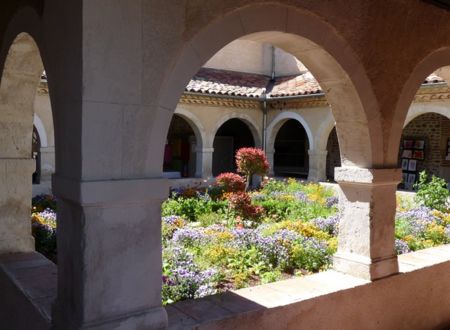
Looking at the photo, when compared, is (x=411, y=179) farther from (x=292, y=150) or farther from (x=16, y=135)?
(x=16, y=135)

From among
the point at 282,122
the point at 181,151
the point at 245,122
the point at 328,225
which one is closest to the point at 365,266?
the point at 328,225

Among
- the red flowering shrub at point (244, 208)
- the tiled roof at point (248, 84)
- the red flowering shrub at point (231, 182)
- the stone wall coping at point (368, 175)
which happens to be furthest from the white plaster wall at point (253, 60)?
the stone wall coping at point (368, 175)

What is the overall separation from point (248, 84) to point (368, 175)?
11463 millimetres

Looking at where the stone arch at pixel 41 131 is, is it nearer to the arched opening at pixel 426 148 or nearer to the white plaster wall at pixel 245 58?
the white plaster wall at pixel 245 58

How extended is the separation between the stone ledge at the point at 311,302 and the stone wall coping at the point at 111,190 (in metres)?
0.83

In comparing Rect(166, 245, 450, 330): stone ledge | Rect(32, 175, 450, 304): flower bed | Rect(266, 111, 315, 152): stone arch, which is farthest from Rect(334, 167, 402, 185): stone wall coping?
Rect(266, 111, 315, 152): stone arch

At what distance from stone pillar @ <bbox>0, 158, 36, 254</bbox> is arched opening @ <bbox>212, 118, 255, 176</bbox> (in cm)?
1271

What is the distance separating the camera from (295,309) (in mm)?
2971

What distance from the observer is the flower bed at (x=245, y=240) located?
396 centimetres

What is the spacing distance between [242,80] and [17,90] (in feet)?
38.5

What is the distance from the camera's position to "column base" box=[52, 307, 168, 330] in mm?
2090

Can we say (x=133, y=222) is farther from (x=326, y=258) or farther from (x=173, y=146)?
(x=173, y=146)

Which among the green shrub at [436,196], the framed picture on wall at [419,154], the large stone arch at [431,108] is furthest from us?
the framed picture on wall at [419,154]

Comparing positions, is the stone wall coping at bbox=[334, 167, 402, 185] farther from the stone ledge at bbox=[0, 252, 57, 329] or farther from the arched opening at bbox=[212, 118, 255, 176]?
the arched opening at bbox=[212, 118, 255, 176]
